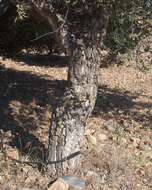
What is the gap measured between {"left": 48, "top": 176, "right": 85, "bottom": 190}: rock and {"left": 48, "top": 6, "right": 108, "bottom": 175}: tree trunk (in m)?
0.14

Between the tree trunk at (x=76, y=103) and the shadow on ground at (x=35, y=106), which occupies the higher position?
the tree trunk at (x=76, y=103)

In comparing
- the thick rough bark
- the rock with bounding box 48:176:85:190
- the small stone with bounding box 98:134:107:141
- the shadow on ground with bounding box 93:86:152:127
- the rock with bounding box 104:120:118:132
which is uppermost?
the thick rough bark

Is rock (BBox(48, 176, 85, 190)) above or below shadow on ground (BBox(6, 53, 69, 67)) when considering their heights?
below

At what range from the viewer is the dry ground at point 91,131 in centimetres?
620

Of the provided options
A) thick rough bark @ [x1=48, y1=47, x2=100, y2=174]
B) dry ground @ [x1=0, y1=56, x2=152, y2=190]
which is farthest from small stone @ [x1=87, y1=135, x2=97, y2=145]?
thick rough bark @ [x1=48, y1=47, x2=100, y2=174]

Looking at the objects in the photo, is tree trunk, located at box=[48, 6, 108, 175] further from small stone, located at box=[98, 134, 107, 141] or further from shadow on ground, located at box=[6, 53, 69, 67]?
shadow on ground, located at box=[6, 53, 69, 67]

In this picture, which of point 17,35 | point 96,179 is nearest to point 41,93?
point 17,35

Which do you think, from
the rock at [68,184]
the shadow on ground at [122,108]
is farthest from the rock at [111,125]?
the rock at [68,184]

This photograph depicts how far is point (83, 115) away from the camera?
5.82m

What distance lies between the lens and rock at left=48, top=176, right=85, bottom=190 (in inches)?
229

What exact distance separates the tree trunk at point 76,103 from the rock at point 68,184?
14 cm

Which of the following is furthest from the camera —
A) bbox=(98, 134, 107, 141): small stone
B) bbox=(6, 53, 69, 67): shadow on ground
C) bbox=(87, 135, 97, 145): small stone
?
bbox=(6, 53, 69, 67): shadow on ground

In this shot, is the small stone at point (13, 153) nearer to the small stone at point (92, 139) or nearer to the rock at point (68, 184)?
the rock at point (68, 184)

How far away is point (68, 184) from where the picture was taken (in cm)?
589
